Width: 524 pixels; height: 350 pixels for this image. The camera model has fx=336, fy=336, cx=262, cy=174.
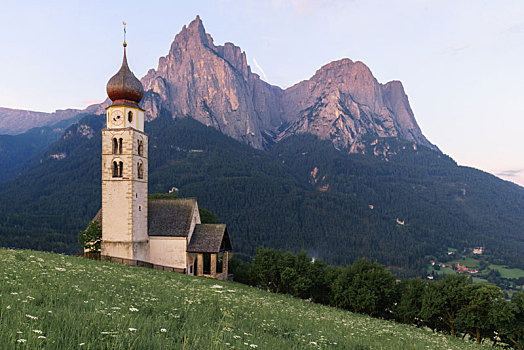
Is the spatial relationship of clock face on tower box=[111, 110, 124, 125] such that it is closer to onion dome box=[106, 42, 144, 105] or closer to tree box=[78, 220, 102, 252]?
onion dome box=[106, 42, 144, 105]

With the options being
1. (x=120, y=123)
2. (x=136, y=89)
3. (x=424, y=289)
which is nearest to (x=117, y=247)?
(x=120, y=123)

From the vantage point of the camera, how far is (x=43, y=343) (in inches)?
215

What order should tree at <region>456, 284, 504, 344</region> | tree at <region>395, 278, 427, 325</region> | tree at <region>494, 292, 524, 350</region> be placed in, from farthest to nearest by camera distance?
tree at <region>395, 278, 427, 325</region> < tree at <region>456, 284, 504, 344</region> < tree at <region>494, 292, 524, 350</region>

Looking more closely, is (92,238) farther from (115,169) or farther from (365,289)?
(365,289)

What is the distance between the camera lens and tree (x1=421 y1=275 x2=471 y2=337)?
37.8 meters

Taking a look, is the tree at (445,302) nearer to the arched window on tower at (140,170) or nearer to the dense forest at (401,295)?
the dense forest at (401,295)

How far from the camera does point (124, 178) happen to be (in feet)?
155

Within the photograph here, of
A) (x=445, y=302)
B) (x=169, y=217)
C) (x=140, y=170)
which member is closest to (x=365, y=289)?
(x=445, y=302)

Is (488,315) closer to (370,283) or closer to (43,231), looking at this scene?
(370,283)

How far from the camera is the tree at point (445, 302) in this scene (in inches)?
1489

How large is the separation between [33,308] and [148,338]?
11.5 ft

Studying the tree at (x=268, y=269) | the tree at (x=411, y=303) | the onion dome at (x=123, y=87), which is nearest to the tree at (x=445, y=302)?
the tree at (x=411, y=303)

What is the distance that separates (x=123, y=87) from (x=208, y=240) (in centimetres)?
2548

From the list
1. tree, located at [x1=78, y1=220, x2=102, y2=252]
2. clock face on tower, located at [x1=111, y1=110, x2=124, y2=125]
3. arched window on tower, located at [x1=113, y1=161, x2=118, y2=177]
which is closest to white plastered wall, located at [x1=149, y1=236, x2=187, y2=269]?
tree, located at [x1=78, y1=220, x2=102, y2=252]
